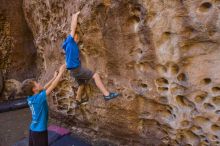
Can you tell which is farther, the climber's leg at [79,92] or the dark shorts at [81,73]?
the climber's leg at [79,92]

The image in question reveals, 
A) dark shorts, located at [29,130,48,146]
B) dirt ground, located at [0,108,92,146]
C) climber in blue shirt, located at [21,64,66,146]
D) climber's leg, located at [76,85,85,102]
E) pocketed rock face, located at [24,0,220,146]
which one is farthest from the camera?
dirt ground, located at [0,108,92,146]

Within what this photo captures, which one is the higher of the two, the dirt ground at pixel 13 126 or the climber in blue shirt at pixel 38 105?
the climber in blue shirt at pixel 38 105

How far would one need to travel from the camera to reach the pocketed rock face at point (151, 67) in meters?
3.66

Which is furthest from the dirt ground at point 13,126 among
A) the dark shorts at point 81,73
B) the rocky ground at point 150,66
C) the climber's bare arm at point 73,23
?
the climber's bare arm at point 73,23

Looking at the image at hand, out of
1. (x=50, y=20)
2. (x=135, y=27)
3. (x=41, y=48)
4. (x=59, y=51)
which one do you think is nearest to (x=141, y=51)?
(x=135, y=27)

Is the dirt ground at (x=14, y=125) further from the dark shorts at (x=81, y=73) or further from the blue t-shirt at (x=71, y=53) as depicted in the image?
the blue t-shirt at (x=71, y=53)

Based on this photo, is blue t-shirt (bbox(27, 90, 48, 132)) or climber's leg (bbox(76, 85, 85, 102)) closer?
blue t-shirt (bbox(27, 90, 48, 132))

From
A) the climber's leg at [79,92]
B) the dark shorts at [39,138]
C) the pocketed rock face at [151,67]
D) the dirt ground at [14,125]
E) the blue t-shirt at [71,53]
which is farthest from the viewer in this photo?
the dirt ground at [14,125]

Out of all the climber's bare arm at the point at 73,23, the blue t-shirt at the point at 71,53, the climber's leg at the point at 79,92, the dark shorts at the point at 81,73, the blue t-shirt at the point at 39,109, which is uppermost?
the climber's bare arm at the point at 73,23

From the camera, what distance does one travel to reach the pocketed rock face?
144 inches

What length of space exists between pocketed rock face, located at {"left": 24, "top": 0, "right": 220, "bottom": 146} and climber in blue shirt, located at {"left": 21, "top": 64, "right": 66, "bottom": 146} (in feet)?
2.38

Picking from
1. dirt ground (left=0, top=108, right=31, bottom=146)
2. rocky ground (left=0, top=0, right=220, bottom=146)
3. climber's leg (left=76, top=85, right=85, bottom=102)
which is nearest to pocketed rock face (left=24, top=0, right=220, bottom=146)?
rocky ground (left=0, top=0, right=220, bottom=146)

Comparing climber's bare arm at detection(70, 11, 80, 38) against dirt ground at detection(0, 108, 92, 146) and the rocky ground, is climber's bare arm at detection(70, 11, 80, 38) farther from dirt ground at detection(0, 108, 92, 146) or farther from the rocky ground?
dirt ground at detection(0, 108, 92, 146)

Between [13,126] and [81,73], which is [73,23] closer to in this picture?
[81,73]
